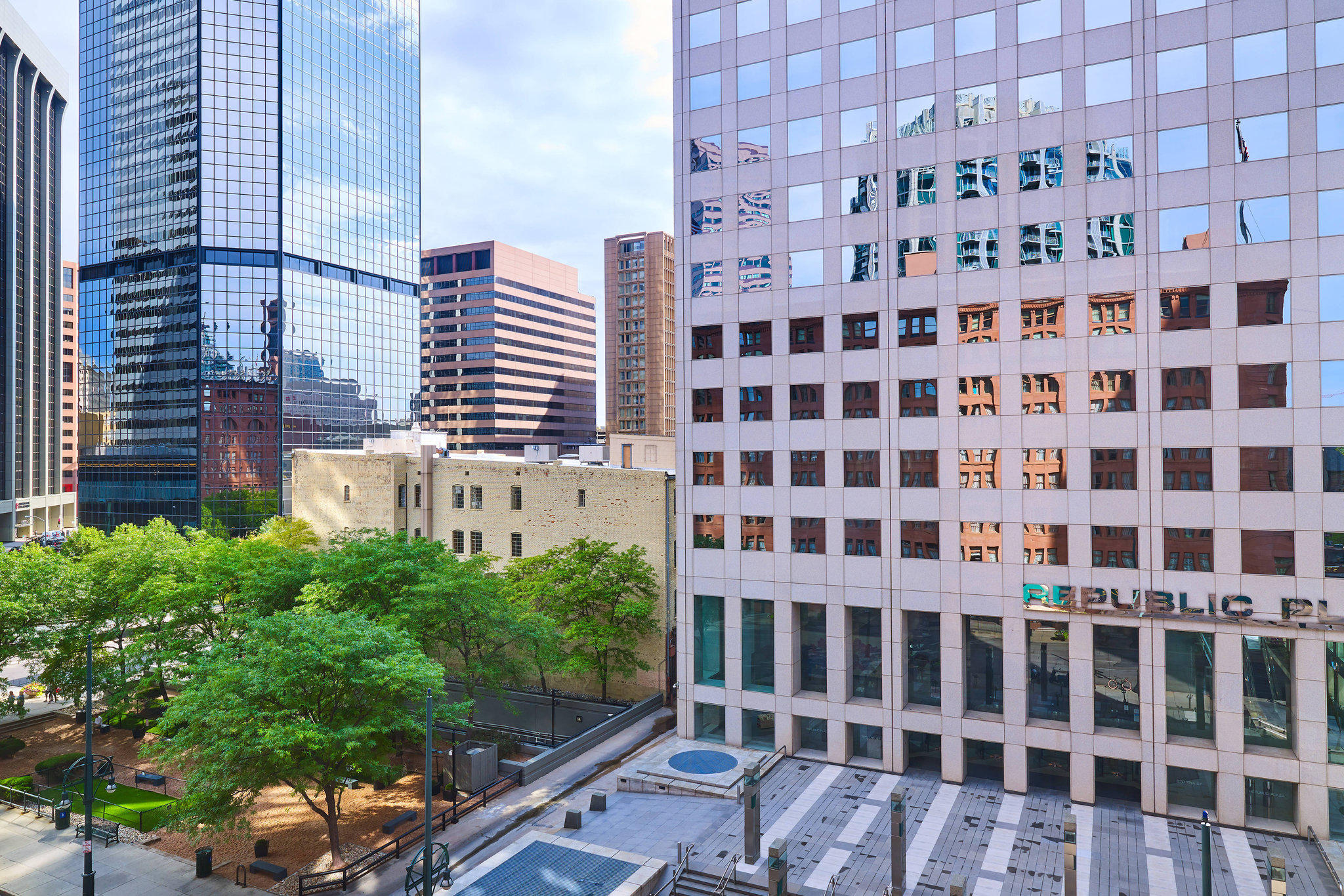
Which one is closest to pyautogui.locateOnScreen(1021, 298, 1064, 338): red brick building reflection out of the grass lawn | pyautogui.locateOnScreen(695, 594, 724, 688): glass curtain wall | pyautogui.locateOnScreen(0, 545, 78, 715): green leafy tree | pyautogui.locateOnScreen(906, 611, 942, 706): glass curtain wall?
pyautogui.locateOnScreen(906, 611, 942, 706): glass curtain wall

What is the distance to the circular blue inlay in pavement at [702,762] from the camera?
107ft

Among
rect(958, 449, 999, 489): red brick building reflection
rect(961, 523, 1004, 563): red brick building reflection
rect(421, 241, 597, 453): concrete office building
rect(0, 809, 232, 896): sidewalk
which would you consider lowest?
rect(0, 809, 232, 896): sidewalk

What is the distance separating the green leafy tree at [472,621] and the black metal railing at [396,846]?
5639mm

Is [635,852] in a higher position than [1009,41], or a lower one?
lower

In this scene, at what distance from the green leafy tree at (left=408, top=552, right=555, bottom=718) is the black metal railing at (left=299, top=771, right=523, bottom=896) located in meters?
5.64

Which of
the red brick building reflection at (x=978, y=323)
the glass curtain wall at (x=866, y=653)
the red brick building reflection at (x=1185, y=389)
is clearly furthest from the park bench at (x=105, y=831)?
the red brick building reflection at (x=1185, y=389)

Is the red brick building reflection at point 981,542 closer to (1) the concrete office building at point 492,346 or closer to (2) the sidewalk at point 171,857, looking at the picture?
(2) the sidewalk at point 171,857

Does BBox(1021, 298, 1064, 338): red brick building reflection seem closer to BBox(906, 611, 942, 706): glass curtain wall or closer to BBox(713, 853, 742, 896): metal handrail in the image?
BBox(906, 611, 942, 706): glass curtain wall

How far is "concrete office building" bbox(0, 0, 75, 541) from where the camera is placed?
113 metres

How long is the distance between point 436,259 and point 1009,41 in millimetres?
150229

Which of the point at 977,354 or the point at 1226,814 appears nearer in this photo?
the point at 1226,814

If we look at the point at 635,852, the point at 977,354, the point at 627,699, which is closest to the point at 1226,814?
the point at 977,354

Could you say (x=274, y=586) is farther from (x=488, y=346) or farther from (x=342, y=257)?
(x=488, y=346)

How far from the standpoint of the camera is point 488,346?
6250 inches
